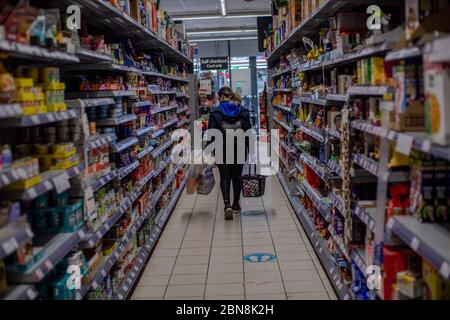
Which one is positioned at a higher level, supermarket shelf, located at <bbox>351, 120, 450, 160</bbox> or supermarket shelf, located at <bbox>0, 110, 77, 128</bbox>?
supermarket shelf, located at <bbox>0, 110, 77, 128</bbox>

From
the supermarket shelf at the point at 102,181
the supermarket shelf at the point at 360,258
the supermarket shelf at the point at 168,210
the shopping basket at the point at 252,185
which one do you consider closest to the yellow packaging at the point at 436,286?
the supermarket shelf at the point at 360,258

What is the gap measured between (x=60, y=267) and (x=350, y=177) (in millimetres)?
2163

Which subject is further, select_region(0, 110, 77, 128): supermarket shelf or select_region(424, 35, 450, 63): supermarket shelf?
select_region(0, 110, 77, 128): supermarket shelf

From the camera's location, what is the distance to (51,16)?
3248 mm

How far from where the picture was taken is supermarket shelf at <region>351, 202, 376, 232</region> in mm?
3523

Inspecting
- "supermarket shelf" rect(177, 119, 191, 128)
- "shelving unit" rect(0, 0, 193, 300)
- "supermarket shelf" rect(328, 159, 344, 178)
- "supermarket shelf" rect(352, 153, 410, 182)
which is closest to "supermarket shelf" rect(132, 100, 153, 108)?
"shelving unit" rect(0, 0, 193, 300)

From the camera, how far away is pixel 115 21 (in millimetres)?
5250

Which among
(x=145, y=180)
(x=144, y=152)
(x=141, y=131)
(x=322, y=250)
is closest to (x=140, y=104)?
(x=141, y=131)

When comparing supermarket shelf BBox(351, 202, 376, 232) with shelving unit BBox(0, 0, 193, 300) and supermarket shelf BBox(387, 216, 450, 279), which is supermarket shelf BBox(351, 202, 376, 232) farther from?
shelving unit BBox(0, 0, 193, 300)

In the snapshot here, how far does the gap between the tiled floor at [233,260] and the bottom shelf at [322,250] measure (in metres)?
0.10

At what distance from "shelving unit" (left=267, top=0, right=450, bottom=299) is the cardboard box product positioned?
0.04m

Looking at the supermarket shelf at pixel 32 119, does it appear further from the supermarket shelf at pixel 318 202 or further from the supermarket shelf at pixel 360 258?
the supermarket shelf at pixel 318 202

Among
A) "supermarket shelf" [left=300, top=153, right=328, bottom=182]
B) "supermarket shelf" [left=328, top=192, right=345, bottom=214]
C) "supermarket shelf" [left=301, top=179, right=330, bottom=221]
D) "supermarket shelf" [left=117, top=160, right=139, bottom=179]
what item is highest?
"supermarket shelf" [left=117, top=160, right=139, bottom=179]

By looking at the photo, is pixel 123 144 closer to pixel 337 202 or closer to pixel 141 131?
pixel 141 131
